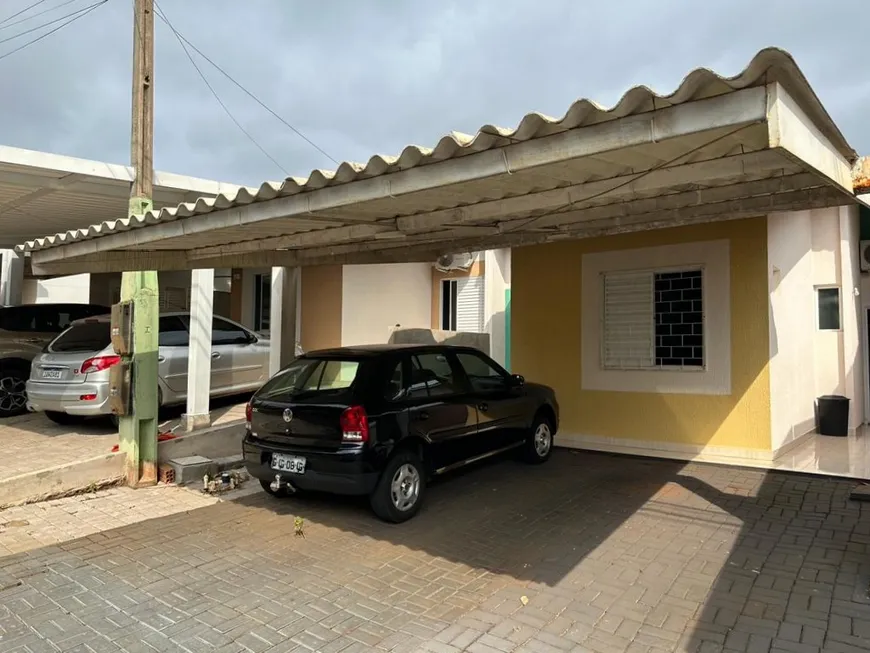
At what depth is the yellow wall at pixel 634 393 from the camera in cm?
697

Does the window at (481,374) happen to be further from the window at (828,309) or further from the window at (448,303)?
the window at (448,303)

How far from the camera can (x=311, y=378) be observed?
5.84 meters

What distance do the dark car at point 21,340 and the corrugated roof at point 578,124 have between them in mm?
6888

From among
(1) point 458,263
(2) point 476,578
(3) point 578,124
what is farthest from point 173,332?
(3) point 578,124

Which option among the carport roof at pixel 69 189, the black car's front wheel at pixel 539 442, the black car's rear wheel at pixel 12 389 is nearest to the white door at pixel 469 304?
the black car's front wheel at pixel 539 442

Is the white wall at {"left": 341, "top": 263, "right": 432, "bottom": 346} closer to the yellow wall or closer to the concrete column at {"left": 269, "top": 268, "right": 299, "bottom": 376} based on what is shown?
the concrete column at {"left": 269, "top": 268, "right": 299, "bottom": 376}

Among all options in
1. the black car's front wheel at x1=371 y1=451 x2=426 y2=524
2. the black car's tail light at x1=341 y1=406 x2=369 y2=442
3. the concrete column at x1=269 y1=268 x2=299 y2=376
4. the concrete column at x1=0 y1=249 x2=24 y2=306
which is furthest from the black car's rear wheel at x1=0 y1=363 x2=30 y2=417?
the black car's front wheel at x1=371 y1=451 x2=426 y2=524

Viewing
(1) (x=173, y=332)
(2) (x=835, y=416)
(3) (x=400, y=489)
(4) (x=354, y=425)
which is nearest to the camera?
(4) (x=354, y=425)

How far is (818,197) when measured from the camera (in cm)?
509

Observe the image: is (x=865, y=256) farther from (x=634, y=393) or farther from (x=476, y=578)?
(x=476, y=578)

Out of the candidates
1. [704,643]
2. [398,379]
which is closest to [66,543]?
[398,379]

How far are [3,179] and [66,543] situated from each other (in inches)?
195

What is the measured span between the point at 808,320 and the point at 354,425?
7457mm

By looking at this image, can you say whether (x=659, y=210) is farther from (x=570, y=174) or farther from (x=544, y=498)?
(x=544, y=498)
